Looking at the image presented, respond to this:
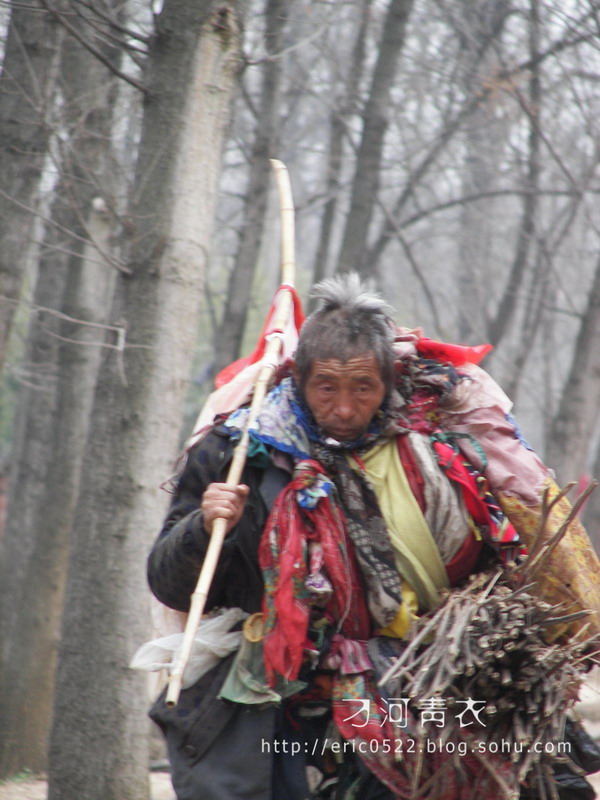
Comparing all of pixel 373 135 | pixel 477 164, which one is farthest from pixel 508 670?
pixel 477 164

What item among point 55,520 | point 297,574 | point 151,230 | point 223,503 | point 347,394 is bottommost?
point 55,520

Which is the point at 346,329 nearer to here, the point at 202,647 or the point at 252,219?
the point at 202,647

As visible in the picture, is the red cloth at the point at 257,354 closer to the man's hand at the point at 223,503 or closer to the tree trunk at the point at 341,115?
the man's hand at the point at 223,503

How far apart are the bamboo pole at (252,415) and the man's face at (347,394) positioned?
195 millimetres

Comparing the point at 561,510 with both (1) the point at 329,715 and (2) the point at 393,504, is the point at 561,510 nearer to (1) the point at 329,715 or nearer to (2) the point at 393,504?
(2) the point at 393,504

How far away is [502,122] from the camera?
9.72 meters

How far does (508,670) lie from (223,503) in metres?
0.80

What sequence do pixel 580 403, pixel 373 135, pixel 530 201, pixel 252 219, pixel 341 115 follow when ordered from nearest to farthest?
pixel 252 219, pixel 580 403, pixel 373 135, pixel 341 115, pixel 530 201

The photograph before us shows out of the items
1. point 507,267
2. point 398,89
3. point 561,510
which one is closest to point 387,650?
point 561,510

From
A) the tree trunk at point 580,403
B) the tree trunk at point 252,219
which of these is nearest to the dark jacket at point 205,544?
the tree trunk at point 252,219

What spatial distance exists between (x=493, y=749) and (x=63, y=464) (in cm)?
478

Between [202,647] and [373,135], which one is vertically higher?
[373,135]

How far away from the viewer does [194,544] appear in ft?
8.44

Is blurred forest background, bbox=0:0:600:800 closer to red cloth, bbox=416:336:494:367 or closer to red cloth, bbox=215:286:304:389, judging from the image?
red cloth, bbox=215:286:304:389
